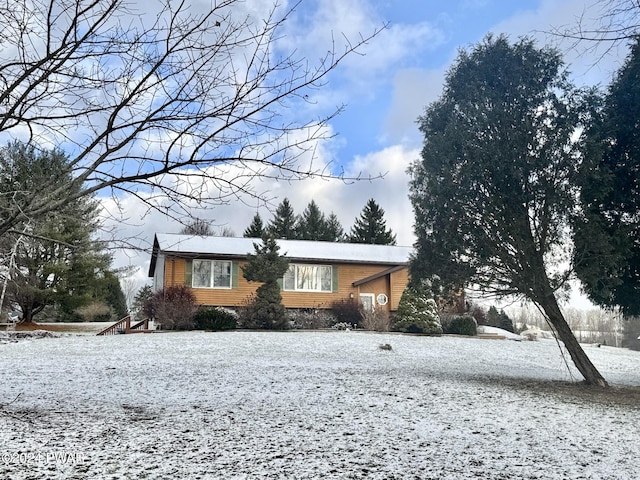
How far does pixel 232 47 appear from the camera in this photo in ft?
13.6

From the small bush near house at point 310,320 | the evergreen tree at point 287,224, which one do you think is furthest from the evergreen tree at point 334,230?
the small bush near house at point 310,320

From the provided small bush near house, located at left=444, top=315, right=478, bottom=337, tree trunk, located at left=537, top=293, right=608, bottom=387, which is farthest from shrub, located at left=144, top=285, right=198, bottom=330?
tree trunk, located at left=537, top=293, right=608, bottom=387

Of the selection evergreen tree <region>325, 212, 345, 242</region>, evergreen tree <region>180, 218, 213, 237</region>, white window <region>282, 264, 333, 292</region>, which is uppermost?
evergreen tree <region>325, 212, 345, 242</region>

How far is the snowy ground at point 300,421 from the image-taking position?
12.9ft

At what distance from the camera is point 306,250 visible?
24000mm

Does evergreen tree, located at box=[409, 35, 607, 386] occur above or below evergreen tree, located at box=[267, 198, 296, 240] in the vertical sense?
below

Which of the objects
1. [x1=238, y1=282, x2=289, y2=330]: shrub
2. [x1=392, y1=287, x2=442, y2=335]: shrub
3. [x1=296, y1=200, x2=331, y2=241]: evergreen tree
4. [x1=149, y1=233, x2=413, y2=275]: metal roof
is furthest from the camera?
[x1=296, y1=200, x2=331, y2=241]: evergreen tree

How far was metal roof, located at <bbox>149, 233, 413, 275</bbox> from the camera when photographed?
2186 centimetres

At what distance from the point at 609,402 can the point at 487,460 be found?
13.1ft

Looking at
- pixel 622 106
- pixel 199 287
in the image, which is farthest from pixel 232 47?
pixel 199 287

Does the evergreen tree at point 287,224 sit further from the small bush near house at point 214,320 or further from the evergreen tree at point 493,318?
the small bush near house at point 214,320

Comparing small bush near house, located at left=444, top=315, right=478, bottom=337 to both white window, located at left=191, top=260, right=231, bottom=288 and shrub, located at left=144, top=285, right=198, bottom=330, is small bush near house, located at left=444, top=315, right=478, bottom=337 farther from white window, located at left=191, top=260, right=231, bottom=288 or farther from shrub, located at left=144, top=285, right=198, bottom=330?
shrub, located at left=144, top=285, right=198, bottom=330

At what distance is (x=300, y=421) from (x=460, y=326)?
15897 mm

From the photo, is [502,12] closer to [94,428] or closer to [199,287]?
[94,428]
